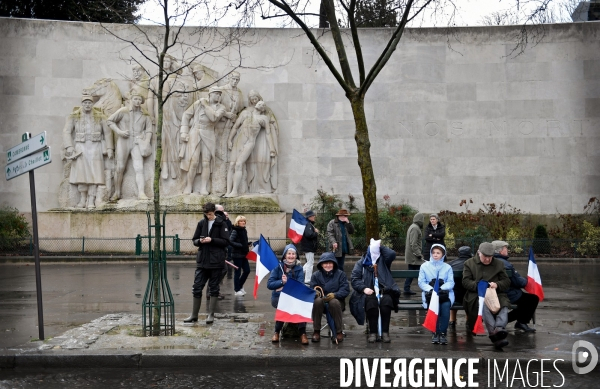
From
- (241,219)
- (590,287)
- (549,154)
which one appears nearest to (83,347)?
(241,219)

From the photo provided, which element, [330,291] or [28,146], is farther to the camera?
[330,291]

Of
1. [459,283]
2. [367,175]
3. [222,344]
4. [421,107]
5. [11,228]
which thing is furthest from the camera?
→ [421,107]

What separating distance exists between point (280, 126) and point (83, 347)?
16.5m

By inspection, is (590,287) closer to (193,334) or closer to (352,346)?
(352,346)

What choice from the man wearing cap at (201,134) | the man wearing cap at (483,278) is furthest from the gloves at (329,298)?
the man wearing cap at (201,134)

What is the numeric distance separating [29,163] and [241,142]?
1428cm

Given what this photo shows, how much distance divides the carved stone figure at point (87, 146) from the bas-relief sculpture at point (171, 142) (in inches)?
1.3

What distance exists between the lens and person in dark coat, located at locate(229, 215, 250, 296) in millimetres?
14758

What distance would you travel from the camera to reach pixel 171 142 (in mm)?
24078

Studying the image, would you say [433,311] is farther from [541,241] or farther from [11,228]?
[11,228]

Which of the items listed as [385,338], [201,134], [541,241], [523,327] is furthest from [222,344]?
[541,241]

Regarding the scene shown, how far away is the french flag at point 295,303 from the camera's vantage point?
9.76 meters

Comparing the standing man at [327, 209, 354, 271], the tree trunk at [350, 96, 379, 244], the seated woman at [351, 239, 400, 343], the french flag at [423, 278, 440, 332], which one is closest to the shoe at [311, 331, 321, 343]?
the seated woman at [351, 239, 400, 343]

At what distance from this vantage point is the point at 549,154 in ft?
82.0
